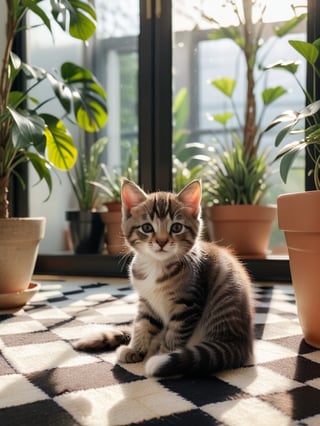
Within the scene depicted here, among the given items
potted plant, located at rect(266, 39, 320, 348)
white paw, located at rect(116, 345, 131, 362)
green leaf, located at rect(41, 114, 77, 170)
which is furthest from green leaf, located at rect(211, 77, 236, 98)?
white paw, located at rect(116, 345, 131, 362)

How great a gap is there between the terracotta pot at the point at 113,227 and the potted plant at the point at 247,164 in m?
0.56

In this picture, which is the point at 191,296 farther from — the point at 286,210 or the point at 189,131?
the point at 189,131

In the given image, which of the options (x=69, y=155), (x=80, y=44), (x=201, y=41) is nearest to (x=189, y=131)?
(x=201, y=41)

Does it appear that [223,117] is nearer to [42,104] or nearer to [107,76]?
[107,76]

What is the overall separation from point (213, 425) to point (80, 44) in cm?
309

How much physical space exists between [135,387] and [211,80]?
2.32 m

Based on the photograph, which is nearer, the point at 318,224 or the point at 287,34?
the point at 318,224

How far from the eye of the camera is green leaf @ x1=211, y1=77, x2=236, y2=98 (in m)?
2.80

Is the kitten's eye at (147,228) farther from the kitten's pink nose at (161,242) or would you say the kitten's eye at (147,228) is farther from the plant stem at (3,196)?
the plant stem at (3,196)

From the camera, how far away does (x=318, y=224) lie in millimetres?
1138

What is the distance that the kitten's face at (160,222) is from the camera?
1.17 m

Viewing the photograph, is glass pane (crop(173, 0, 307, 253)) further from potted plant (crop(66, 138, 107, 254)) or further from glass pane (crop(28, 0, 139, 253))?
potted plant (crop(66, 138, 107, 254))

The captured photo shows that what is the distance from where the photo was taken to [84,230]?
9.35 ft

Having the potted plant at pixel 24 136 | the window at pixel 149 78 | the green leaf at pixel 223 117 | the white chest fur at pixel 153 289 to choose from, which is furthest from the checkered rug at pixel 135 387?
the green leaf at pixel 223 117
